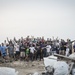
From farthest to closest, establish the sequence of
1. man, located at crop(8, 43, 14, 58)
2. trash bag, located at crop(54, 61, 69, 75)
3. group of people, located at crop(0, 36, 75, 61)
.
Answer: man, located at crop(8, 43, 14, 58) < group of people, located at crop(0, 36, 75, 61) < trash bag, located at crop(54, 61, 69, 75)

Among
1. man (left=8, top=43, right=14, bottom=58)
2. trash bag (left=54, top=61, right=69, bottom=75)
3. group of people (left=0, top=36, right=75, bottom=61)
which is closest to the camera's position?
trash bag (left=54, top=61, right=69, bottom=75)

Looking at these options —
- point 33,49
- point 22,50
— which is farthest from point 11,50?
point 33,49

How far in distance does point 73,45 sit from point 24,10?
4971mm

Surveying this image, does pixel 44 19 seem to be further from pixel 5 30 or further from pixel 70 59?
pixel 70 59

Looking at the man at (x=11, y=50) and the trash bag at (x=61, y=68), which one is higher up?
the man at (x=11, y=50)

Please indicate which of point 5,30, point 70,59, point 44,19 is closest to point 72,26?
point 44,19

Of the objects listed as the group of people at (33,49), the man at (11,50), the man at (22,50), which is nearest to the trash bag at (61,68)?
the group of people at (33,49)

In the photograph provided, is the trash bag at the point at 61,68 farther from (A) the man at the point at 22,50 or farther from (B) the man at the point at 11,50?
(B) the man at the point at 11,50

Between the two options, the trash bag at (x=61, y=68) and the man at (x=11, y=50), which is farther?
the man at (x=11, y=50)

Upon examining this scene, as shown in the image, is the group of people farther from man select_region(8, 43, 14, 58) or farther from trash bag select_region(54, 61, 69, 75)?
trash bag select_region(54, 61, 69, 75)

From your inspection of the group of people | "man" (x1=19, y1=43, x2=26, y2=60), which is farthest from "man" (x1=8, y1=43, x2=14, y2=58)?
"man" (x1=19, y1=43, x2=26, y2=60)

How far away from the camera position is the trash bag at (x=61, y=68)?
537cm

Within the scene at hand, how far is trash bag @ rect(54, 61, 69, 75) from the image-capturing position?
5.37m

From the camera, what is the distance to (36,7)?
14586mm
